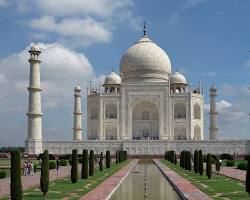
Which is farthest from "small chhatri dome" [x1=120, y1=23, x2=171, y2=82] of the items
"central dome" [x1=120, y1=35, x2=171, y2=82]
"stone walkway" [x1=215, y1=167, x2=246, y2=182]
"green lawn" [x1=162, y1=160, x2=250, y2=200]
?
"green lawn" [x1=162, y1=160, x2=250, y2=200]

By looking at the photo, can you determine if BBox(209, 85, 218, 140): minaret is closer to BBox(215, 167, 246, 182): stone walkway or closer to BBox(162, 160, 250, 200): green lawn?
BBox(215, 167, 246, 182): stone walkway

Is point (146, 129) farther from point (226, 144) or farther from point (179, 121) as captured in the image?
point (226, 144)

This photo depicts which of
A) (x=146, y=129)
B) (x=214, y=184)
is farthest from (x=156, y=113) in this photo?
(x=214, y=184)

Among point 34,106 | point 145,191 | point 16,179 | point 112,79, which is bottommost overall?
point 145,191

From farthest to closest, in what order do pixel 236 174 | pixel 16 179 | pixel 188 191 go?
1. pixel 236 174
2. pixel 188 191
3. pixel 16 179

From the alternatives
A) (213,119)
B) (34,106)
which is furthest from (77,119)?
(213,119)

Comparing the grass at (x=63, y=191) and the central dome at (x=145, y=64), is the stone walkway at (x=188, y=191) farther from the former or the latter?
Result: the central dome at (x=145, y=64)

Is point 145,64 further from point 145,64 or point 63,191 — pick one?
point 63,191

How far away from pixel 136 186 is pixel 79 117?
27923 mm

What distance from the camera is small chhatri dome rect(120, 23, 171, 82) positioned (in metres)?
41.3

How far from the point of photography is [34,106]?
32.7m

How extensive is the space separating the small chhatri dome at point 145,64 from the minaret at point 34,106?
10818 millimetres

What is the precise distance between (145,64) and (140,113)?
428 cm

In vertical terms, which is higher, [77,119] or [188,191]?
[77,119]
